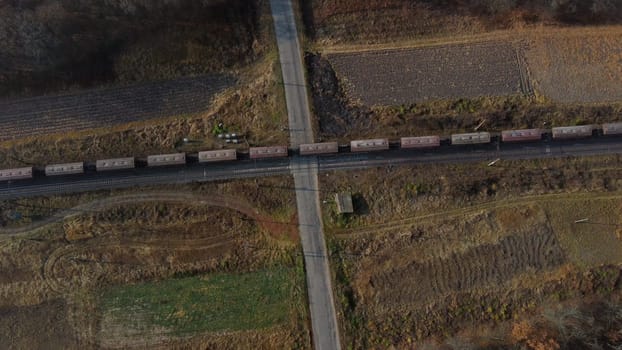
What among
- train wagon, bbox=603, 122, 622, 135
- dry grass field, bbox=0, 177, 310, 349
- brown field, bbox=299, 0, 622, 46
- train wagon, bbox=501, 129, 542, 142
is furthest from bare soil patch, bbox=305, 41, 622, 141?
dry grass field, bbox=0, 177, 310, 349

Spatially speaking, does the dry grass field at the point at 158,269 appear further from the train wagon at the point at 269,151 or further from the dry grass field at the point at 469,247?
→ the dry grass field at the point at 469,247

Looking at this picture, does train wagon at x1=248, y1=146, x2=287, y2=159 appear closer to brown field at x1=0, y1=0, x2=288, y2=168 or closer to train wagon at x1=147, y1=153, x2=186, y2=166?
brown field at x1=0, y1=0, x2=288, y2=168

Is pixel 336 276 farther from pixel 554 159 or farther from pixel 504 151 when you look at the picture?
pixel 554 159

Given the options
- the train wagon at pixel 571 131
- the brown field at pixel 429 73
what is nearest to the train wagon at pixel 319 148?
the brown field at pixel 429 73

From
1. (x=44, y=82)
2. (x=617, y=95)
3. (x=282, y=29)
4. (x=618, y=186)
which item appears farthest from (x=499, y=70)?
(x=44, y=82)

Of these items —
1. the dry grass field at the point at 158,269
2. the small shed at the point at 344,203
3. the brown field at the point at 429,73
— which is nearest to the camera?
the dry grass field at the point at 158,269

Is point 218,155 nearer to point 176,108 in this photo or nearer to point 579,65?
point 176,108
